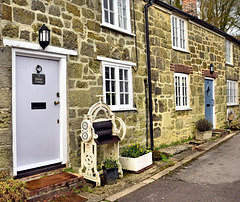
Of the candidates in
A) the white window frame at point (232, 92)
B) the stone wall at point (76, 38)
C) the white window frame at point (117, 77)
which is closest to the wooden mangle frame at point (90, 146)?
the stone wall at point (76, 38)

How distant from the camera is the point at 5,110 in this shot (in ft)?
14.5

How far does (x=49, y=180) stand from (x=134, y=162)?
6.84 feet

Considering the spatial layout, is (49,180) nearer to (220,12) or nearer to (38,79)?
(38,79)

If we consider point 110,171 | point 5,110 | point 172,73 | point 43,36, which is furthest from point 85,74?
point 172,73

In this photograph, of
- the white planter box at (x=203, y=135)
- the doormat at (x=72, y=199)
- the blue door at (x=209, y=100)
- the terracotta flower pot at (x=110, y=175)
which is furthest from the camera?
the blue door at (x=209, y=100)

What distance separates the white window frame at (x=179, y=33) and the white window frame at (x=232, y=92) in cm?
520

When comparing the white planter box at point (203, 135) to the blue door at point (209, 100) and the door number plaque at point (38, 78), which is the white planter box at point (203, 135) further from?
the door number plaque at point (38, 78)

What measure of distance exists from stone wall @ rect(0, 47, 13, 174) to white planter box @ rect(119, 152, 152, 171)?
8.63ft

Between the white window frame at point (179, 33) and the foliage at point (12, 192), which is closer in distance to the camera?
the foliage at point (12, 192)

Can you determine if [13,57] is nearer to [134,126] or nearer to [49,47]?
[49,47]

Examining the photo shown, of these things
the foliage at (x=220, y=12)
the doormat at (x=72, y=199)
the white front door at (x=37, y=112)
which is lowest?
the doormat at (x=72, y=199)

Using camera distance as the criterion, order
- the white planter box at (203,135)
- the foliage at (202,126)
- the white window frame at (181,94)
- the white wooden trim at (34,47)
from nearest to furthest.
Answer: the white wooden trim at (34,47) < the white window frame at (181,94) < the white planter box at (203,135) < the foliage at (202,126)

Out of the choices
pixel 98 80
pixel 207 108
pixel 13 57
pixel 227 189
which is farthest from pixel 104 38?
pixel 207 108

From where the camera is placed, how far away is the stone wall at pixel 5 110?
4.34 m
